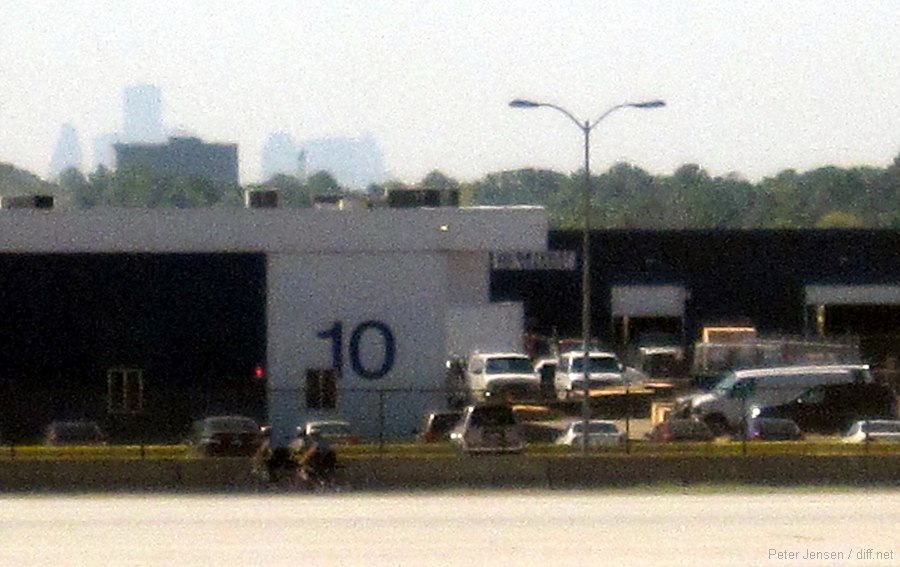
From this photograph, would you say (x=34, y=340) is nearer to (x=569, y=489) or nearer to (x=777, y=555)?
(x=569, y=489)

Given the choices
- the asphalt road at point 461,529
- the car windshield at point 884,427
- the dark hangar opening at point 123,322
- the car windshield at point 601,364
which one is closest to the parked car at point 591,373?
the car windshield at point 601,364

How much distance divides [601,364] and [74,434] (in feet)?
79.1

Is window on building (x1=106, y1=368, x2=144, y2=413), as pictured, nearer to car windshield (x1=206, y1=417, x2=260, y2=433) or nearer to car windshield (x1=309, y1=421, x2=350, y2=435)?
car windshield (x1=206, y1=417, x2=260, y2=433)

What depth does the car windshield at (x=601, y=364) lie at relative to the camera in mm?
71562

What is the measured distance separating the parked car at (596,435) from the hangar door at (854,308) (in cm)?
4223

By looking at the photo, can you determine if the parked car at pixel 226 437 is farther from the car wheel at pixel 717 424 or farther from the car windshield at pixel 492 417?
the car wheel at pixel 717 424

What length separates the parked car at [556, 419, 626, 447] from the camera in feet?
160

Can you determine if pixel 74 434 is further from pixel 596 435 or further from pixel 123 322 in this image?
pixel 596 435

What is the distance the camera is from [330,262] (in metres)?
66.3

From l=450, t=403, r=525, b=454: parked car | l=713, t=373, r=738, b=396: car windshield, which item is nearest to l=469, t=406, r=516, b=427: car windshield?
l=450, t=403, r=525, b=454: parked car

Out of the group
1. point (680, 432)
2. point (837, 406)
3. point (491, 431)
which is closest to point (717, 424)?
point (837, 406)

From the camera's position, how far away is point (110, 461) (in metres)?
39.4

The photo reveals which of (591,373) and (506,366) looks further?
(591,373)

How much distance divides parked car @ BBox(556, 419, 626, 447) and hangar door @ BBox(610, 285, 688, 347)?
4232cm
